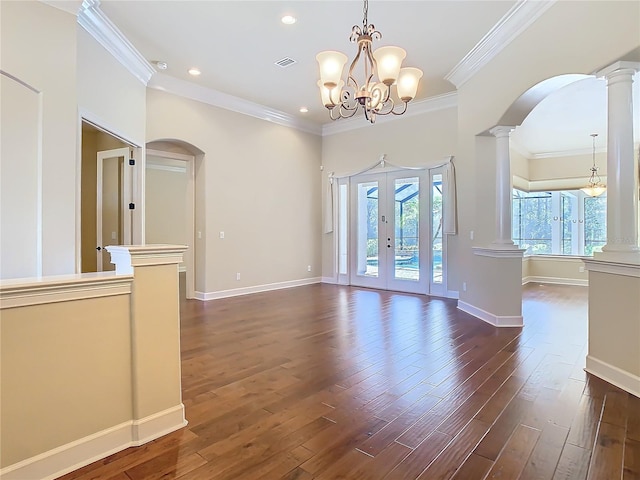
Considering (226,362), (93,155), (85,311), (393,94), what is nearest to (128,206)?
(93,155)

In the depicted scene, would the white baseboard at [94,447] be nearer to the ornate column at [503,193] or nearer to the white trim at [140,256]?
the white trim at [140,256]

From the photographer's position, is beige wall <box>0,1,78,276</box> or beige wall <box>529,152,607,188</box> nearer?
beige wall <box>0,1,78,276</box>

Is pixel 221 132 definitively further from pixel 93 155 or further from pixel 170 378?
pixel 170 378

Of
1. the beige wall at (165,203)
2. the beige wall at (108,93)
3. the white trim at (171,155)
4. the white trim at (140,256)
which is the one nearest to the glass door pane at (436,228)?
the white trim at (171,155)

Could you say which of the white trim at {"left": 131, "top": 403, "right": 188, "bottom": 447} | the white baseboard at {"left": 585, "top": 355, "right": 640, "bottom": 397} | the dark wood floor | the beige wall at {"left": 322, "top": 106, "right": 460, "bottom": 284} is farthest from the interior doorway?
the white baseboard at {"left": 585, "top": 355, "right": 640, "bottom": 397}

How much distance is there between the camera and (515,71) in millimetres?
4012

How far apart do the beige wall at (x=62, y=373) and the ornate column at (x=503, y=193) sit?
4392mm

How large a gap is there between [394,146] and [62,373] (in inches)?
253

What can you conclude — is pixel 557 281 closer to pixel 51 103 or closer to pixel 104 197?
pixel 104 197

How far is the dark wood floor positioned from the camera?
183cm

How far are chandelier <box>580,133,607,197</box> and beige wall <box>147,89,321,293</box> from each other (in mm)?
5984

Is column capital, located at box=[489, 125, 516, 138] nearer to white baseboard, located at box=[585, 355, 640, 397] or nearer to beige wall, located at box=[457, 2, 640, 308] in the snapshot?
beige wall, located at box=[457, 2, 640, 308]

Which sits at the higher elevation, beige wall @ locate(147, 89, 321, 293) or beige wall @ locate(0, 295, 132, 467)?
beige wall @ locate(147, 89, 321, 293)

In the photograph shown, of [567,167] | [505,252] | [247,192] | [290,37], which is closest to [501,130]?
[505,252]
